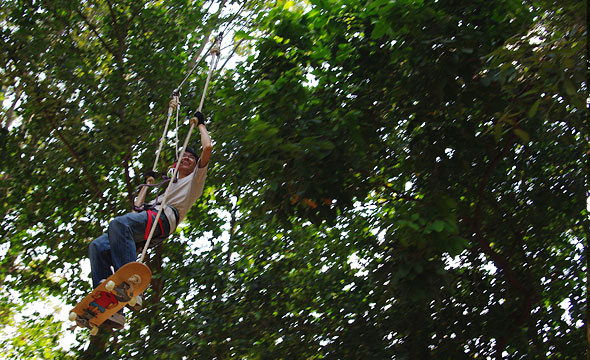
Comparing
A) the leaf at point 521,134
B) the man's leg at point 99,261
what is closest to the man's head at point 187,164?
the man's leg at point 99,261

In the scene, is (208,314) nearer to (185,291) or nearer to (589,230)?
(185,291)

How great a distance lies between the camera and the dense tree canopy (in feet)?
14.0

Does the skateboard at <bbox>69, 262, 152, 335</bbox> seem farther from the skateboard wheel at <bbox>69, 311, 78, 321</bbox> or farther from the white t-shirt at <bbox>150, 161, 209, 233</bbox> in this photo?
the white t-shirt at <bbox>150, 161, 209, 233</bbox>

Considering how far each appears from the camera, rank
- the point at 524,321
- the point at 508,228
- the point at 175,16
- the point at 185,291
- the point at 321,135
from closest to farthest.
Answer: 1. the point at 321,135
2. the point at 524,321
3. the point at 508,228
4. the point at 185,291
5. the point at 175,16

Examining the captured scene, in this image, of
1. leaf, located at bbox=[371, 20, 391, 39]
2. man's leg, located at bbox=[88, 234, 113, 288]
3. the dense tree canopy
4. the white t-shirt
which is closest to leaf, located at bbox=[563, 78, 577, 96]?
the dense tree canopy

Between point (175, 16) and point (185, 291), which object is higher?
point (175, 16)

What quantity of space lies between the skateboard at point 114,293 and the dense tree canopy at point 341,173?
3.97 feet

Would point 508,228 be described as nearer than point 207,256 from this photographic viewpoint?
Yes

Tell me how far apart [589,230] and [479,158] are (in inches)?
36.2

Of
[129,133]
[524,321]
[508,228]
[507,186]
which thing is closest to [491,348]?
[524,321]

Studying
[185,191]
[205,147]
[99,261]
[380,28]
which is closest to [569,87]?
[380,28]

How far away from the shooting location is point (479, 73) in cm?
444

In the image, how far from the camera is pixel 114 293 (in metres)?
3.66

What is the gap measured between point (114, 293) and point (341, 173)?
→ 176cm
